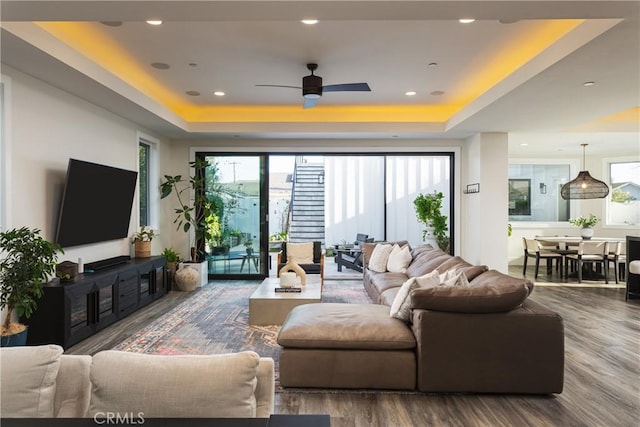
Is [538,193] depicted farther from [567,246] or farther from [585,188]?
[567,246]

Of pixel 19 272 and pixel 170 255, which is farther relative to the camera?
pixel 170 255

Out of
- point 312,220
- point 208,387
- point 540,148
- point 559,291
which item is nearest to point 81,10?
point 208,387

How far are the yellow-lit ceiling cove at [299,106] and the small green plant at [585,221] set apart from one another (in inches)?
154

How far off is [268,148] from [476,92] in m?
3.68

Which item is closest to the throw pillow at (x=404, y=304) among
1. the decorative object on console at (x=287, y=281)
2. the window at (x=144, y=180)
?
the decorative object on console at (x=287, y=281)

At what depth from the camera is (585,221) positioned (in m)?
8.49

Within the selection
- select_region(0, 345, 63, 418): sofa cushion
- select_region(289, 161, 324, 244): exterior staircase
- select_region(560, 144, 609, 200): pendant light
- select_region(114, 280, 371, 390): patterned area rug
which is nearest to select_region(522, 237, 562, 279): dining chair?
select_region(560, 144, 609, 200): pendant light

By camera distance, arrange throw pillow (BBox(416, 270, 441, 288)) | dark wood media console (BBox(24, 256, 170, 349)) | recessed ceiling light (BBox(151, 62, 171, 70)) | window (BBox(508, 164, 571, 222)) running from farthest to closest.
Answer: window (BBox(508, 164, 571, 222)), recessed ceiling light (BBox(151, 62, 171, 70)), dark wood media console (BBox(24, 256, 170, 349)), throw pillow (BBox(416, 270, 441, 288))

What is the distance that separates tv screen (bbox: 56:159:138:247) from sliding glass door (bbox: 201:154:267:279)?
2.21m

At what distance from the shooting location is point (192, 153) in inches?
302

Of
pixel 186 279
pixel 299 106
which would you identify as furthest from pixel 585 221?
pixel 186 279

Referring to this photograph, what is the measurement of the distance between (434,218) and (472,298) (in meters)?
4.81

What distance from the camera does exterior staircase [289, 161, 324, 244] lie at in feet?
34.0

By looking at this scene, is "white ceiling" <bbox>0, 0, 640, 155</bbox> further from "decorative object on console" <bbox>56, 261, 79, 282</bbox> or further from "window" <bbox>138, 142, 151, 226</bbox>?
"decorative object on console" <bbox>56, 261, 79, 282</bbox>
